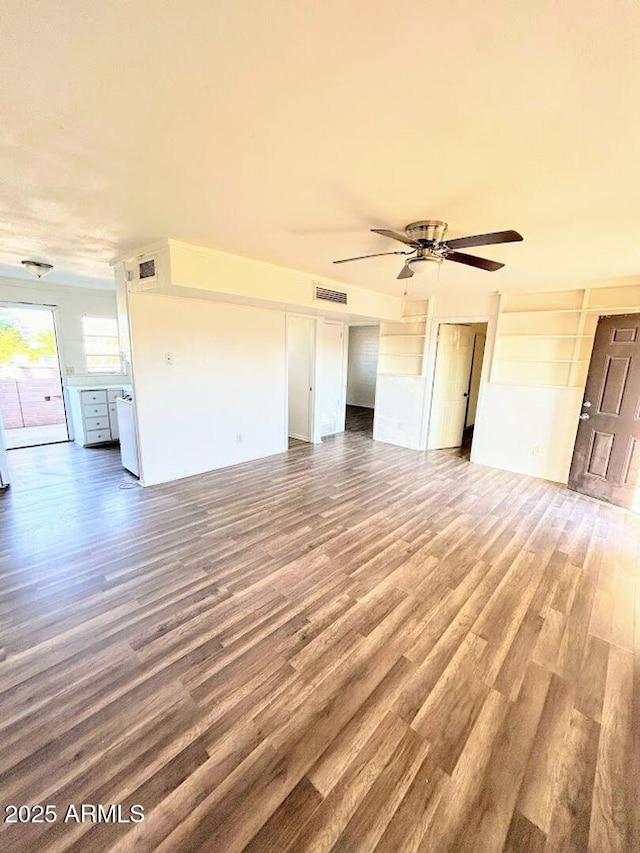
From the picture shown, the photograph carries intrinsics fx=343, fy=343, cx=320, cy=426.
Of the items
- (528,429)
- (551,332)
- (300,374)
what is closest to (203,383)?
(300,374)

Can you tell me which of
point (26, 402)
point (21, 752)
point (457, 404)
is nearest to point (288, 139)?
point (21, 752)

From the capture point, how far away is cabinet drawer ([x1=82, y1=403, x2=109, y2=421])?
5503mm

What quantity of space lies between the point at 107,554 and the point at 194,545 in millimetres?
646

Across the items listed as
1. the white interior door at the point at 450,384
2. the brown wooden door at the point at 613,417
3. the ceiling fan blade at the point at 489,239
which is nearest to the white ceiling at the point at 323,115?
the ceiling fan blade at the point at 489,239

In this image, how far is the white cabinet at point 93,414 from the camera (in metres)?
5.49

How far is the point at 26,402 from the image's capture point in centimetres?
639

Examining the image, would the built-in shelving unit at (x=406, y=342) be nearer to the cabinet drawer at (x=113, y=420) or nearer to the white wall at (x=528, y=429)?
the white wall at (x=528, y=429)

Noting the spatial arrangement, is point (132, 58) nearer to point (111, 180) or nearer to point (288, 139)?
point (288, 139)

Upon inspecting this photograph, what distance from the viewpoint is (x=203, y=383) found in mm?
4395

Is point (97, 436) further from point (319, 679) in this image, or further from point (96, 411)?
point (319, 679)

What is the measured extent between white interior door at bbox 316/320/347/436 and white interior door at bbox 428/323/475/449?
5.94 feet

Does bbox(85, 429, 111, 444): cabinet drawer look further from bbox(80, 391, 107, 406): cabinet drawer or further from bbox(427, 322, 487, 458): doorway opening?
bbox(427, 322, 487, 458): doorway opening

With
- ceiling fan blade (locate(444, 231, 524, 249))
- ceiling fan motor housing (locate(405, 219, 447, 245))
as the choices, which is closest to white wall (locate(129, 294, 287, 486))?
ceiling fan motor housing (locate(405, 219, 447, 245))

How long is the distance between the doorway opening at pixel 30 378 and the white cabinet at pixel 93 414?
58 cm
